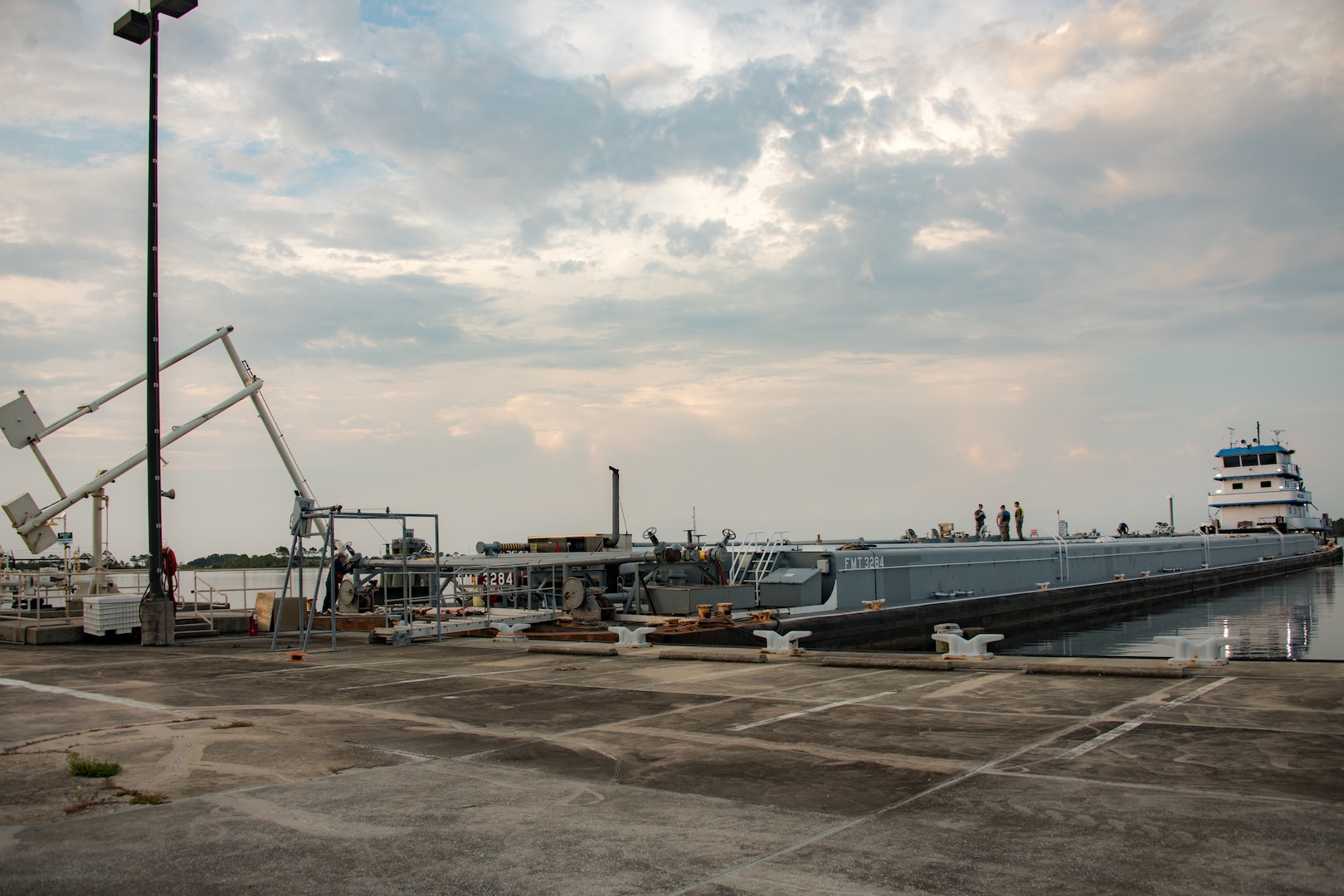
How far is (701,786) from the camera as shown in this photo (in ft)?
19.8

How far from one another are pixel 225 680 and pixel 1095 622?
3048 centimetres

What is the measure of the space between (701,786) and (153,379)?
15.7 m

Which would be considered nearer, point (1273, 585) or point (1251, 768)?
point (1251, 768)

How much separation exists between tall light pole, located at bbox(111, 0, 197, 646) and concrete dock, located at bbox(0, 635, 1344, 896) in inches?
280

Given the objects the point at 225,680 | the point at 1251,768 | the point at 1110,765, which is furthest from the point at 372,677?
the point at 1251,768

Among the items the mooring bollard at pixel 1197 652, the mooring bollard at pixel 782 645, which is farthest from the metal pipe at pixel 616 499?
the mooring bollard at pixel 1197 652

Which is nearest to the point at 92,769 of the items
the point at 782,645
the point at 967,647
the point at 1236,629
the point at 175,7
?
the point at 782,645

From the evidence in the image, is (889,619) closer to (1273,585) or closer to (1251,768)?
(1251,768)

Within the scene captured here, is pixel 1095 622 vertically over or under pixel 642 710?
under

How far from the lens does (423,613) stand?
21188 millimetres

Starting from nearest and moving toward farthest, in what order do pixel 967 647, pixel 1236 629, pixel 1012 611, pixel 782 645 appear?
pixel 967 647
pixel 782 645
pixel 1012 611
pixel 1236 629

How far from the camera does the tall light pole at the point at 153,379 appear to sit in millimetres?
17297

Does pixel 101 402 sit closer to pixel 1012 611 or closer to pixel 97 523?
pixel 97 523

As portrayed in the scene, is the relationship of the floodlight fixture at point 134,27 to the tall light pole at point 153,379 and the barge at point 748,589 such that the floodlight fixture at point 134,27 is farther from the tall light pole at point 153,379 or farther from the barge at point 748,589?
the barge at point 748,589
